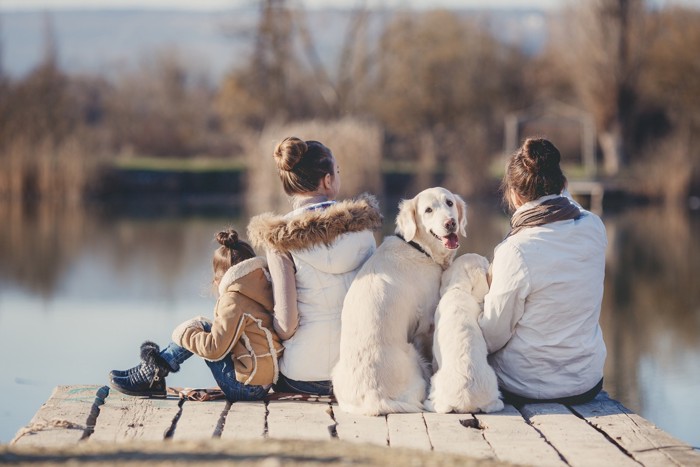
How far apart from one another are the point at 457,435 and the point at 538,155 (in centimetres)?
128

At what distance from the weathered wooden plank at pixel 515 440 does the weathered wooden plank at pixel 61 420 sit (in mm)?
1639

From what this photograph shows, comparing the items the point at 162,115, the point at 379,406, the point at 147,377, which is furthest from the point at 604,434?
the point at 162,115

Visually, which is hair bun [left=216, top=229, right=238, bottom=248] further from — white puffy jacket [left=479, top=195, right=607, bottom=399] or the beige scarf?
the beige scarf

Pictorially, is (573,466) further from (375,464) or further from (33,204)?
(33,204)

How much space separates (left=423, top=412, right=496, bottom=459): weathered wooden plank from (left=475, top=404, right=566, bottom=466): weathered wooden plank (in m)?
0.04

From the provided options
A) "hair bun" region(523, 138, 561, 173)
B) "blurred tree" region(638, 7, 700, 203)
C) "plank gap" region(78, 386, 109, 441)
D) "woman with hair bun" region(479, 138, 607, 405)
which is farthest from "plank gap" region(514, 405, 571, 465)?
"blurred tree" region(638, 7, 700, 203)

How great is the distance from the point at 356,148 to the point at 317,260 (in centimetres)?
1777

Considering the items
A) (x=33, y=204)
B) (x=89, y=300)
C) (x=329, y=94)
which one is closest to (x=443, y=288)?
(x=89, y=300)

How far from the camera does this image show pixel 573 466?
3.88 metres

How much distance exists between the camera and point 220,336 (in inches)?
185

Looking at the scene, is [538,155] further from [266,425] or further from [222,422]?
[222,422]

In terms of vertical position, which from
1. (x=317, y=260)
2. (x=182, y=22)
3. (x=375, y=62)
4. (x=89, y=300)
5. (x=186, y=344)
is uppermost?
(x=182, y=22)

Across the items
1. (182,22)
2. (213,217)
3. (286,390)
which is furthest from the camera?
(182,22)

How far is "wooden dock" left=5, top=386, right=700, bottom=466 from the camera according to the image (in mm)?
3727
